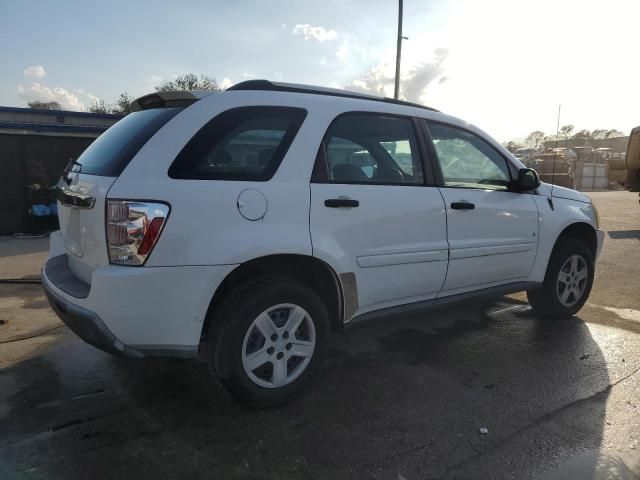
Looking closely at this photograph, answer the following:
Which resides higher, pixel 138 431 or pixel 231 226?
pixel 231 226

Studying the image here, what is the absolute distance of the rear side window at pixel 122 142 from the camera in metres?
2.67

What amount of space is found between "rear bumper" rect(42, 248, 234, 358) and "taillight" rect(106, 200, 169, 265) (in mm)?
82

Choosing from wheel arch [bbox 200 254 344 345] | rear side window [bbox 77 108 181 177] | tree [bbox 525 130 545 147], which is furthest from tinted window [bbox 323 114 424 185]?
tree [bbox 525 130 545 147]

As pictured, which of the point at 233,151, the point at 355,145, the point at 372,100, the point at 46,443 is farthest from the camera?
the point at 372,100

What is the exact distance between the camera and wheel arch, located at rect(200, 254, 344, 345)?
109 inches

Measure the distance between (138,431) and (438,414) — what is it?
5.79ft

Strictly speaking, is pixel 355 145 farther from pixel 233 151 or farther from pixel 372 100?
pixel 233 151

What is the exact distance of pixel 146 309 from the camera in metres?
2.50

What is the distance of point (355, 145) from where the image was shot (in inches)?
130

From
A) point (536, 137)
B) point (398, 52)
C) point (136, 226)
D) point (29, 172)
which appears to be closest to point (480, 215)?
point (136, 226)

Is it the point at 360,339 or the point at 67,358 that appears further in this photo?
the point at 360,339

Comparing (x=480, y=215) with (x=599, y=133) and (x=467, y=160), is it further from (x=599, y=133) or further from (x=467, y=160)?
(x=599, y=133)

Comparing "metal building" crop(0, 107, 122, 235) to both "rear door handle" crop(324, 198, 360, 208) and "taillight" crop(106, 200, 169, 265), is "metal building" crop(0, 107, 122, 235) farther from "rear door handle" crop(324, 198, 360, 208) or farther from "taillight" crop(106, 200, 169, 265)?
"rear door handle" crop(324, 198, 360, 208)

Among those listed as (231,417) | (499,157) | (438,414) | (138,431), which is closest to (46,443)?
(138,431)
